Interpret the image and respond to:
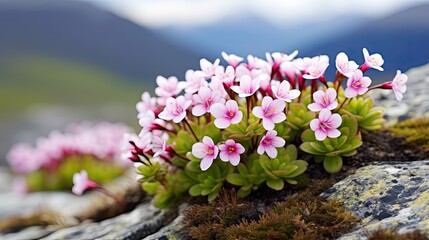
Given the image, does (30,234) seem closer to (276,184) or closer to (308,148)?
(276,184)

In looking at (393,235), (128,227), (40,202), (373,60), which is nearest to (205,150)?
(128,227)

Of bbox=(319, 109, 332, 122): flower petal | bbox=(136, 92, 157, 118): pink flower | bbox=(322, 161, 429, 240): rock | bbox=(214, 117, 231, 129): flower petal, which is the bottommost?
bbox=(322, 161, 429, 240): rock

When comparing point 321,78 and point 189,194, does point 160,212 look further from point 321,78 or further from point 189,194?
point 321,78

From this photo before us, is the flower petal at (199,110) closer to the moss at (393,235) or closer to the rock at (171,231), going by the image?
the rock at (171,231)

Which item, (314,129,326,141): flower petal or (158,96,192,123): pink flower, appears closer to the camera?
(314,129,326,141): flower petal

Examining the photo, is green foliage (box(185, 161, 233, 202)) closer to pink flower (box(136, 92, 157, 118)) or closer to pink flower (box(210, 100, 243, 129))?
pink flower (box(210, 100, 243, 129))

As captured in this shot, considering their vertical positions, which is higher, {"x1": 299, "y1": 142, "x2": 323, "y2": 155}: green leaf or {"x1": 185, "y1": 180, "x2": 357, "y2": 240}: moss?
{"x1": 299, "y1": 142, "x2": 323, "y2": 155}: green leaf

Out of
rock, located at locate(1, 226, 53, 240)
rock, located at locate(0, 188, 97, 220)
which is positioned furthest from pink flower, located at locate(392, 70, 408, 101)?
rock, located at locate(0, 188, 97, 220)
